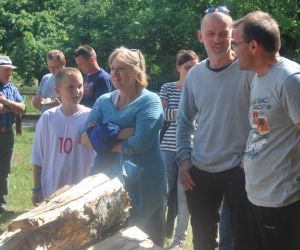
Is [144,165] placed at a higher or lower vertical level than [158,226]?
higher

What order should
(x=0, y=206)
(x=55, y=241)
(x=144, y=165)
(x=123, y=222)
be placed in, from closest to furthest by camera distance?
(x=55, y=241)
(x=123, y=222)
(x=144, y=165)
(x=0, y=206)

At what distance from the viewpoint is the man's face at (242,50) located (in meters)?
Answer: 3.12

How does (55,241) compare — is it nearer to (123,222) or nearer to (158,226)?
(123,222)

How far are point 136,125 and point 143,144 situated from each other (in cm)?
14

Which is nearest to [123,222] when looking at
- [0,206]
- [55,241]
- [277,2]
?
[55,241]

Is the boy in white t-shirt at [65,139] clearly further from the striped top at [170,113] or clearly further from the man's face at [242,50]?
the man's face at [242,50]

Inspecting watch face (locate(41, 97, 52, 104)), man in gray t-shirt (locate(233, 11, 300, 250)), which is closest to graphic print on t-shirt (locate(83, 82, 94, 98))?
watch face (locate(41, 97, 52, 104))

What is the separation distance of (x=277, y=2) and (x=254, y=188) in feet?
48.1

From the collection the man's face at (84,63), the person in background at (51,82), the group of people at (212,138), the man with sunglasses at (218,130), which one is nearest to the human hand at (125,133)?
the group of people at (212,138)

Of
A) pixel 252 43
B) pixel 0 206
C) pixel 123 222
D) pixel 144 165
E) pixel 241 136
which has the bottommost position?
pixel 0 206

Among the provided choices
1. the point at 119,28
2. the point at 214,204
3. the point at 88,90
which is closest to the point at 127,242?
the point at 214,204

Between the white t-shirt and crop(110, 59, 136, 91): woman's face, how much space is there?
1.79ft

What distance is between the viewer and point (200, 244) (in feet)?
13.1

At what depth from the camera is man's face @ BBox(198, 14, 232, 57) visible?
367cm
